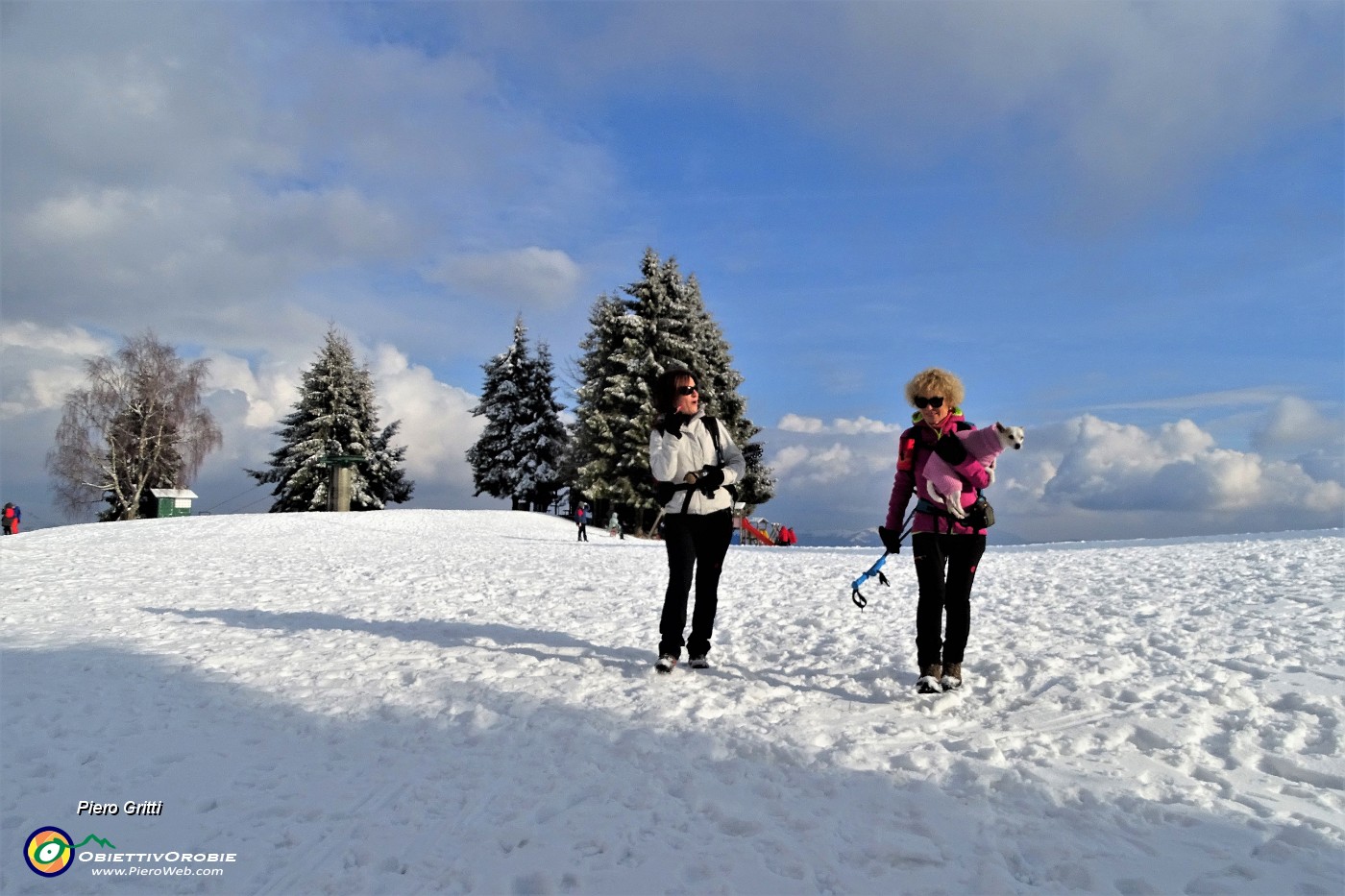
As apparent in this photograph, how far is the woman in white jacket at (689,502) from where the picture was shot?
5613 millimetres

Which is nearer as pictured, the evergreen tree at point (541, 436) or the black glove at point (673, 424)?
the black glove at point (673, 424)

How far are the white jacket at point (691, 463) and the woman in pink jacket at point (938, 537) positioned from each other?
1316 mm

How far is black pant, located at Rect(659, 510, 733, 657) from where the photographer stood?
561 centimetres

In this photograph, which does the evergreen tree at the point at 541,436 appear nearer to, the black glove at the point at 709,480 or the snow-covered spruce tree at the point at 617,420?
the snow-covered spruce tree at the point at 617,420

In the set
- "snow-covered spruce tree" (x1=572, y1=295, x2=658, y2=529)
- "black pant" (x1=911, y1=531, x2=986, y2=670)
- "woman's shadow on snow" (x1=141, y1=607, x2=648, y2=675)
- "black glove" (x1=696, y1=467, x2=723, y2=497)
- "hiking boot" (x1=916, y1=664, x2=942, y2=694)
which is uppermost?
"snow-covered spruce tree" (x1=572, y1=295, x2=658, y2=529)

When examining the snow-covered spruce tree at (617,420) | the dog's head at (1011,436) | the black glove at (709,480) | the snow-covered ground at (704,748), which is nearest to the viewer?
the snow-covered ground at (704,748)

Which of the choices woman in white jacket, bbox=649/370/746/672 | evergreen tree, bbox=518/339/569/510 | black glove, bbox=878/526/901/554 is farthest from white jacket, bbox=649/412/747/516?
evergreen tree, bbox=518/339/569/510

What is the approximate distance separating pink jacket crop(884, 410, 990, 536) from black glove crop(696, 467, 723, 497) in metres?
1.24

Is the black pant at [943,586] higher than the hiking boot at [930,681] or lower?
higher

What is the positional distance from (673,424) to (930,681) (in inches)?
99.8

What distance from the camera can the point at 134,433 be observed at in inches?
1393

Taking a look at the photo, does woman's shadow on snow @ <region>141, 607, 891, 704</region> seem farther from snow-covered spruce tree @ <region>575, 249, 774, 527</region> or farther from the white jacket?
snow-covered spruce tree @ <region>575, 249, 774, 527</region>
